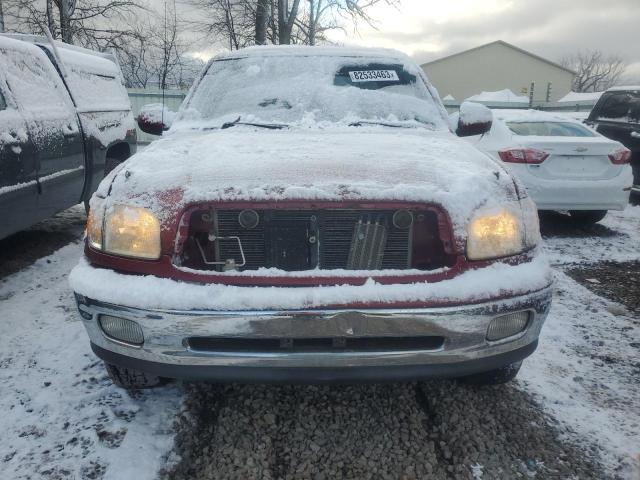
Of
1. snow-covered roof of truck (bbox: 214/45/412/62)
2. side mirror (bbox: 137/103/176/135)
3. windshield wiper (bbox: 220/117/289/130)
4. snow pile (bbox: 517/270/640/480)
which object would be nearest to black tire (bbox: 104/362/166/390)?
windshield wiper (bbox: 220/117/289/130)

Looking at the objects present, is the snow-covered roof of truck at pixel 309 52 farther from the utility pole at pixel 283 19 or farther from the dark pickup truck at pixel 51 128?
the utility pole at pixel 283 19

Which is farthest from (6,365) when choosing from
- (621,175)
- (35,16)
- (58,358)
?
(35,16)

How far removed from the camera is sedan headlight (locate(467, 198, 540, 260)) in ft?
6.23

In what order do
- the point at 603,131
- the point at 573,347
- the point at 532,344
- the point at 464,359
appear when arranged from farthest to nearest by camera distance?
the point at 603,131, the point at 573,347, the point at 532,344, the point at 464,359

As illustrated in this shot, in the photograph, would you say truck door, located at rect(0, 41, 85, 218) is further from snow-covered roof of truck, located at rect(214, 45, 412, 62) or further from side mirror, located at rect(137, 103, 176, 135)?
snow-covered roof of truck, located at rect(214, 45, 412, 62)

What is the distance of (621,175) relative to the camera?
5.56 metres

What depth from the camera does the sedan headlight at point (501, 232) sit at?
6.23 feet

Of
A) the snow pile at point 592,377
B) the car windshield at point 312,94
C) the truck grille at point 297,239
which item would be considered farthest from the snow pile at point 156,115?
the snow pile at point 592,377

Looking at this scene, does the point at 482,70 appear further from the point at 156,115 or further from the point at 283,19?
the point at 156,115

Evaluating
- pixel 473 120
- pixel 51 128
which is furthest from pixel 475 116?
pixel 51 128

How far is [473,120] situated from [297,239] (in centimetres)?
185

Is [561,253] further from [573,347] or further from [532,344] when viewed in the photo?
[532,344]

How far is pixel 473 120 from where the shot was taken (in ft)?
10.5

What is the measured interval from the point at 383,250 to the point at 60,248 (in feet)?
13.7
